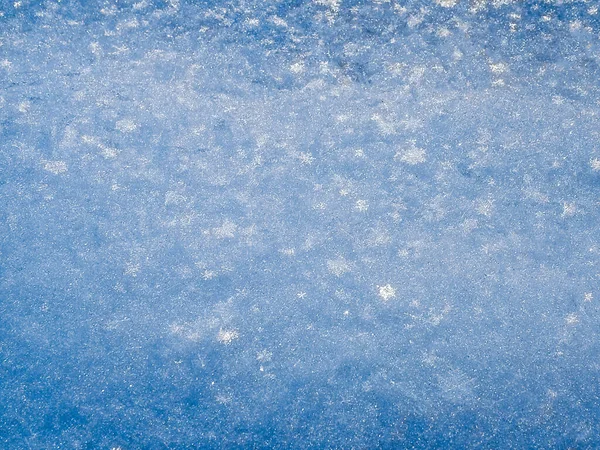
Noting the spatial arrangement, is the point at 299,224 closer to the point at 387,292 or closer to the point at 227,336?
the point at 387,292

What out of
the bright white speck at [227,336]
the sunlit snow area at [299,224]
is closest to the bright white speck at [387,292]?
the sunlit snow area at [299,224]

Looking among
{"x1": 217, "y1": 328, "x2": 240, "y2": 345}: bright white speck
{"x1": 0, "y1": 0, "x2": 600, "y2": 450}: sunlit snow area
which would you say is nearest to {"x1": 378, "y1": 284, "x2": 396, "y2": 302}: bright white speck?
{"x1": 0, "y1": 0, "x2": 600, "y2": 450}: sunlit snow area

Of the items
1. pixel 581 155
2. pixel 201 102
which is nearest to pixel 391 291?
pixel 581 155

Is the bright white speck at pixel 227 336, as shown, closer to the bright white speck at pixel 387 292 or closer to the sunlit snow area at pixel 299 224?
the sunlit snow area at pixel 299 224

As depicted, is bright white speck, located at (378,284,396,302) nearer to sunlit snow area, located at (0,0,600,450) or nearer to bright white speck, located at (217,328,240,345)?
sunlit snow area, located at (0,0,600,450)

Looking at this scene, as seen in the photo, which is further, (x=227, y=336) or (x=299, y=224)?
(x=299, y=224)

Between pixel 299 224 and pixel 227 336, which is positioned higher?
pixel 299 224

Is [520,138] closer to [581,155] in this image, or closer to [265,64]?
[581,155]

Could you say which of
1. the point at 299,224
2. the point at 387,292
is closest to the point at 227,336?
the point at 299,224
